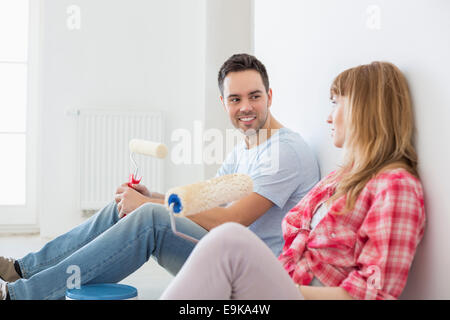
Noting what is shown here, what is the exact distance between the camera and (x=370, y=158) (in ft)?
3.30

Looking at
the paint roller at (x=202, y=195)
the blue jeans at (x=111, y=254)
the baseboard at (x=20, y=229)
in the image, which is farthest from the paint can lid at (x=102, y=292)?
the baseboard at (x=20, y=229)

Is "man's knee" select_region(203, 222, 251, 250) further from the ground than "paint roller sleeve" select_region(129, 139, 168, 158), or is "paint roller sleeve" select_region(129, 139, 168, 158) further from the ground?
"paint roller sleeve" select_region(129, 139, 168, 158)

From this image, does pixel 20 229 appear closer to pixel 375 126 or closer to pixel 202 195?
pixel 202 195

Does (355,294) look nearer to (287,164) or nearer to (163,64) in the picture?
(287,164)

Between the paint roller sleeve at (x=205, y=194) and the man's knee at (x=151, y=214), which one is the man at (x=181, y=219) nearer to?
the man's knee at (x=151, y=214)

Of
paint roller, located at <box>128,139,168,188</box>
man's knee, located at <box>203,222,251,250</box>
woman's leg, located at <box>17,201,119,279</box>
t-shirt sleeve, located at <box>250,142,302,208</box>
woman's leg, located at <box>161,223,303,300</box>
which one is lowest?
woman's leg, located at <box>17,201,119,279</box>

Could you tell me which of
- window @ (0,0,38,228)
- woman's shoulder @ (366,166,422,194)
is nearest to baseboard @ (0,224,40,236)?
window @ (0,0,38,228)

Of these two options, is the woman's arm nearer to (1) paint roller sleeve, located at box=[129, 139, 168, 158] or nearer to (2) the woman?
(2) the woman

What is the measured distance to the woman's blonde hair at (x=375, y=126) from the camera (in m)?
0.99

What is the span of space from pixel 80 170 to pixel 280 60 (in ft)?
6.18

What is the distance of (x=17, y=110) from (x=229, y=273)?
3.13 metres

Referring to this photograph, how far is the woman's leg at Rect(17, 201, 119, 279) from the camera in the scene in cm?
136

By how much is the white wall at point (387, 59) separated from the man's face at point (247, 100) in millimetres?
167

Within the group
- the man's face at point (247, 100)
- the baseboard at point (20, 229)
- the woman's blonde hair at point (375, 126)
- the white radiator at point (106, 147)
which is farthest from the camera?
the baseboard at point (20, 229)
